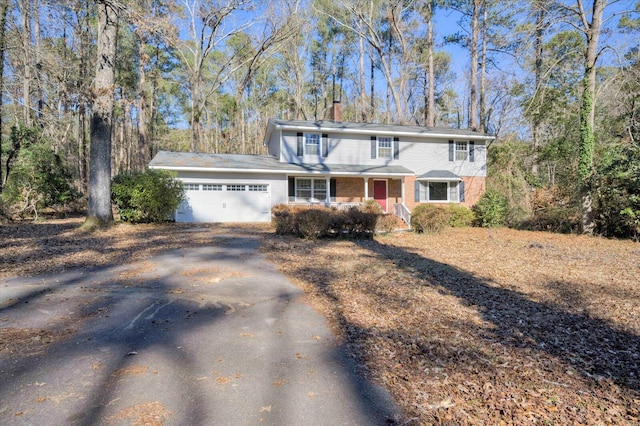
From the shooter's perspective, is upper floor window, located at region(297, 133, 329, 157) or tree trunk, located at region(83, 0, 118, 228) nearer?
tree trunk, located at region(83, 0, 118, 228)

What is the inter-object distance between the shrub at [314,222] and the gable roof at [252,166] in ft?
20.8

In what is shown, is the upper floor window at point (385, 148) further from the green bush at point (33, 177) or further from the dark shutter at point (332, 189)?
→ the green bush at point (33, 177)

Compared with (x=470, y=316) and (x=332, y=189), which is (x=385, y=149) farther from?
(x=470, y=316)

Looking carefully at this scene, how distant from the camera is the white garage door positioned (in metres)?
16.1

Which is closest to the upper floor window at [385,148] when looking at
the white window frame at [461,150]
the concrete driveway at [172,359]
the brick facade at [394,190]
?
the brick facade at [394,190]

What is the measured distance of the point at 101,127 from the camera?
455 inches

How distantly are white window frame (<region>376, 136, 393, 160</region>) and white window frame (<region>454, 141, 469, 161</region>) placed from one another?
406 cm

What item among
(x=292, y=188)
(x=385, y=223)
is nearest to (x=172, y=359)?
(x=385, y=223)

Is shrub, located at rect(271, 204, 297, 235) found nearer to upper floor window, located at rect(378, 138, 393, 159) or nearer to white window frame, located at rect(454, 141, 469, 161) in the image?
upper floor window, located at rect(378, 138, 393, 159)

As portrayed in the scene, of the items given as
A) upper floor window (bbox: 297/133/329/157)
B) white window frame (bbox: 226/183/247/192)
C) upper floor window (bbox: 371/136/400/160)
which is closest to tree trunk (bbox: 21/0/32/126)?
white window frame (bbox: 226/183/247/192)

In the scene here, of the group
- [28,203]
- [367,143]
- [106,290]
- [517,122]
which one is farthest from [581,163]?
[28,203]

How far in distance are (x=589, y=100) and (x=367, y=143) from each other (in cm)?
989

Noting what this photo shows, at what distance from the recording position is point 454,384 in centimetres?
293

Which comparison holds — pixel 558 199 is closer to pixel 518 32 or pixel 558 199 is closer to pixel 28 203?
pixel 518 32
